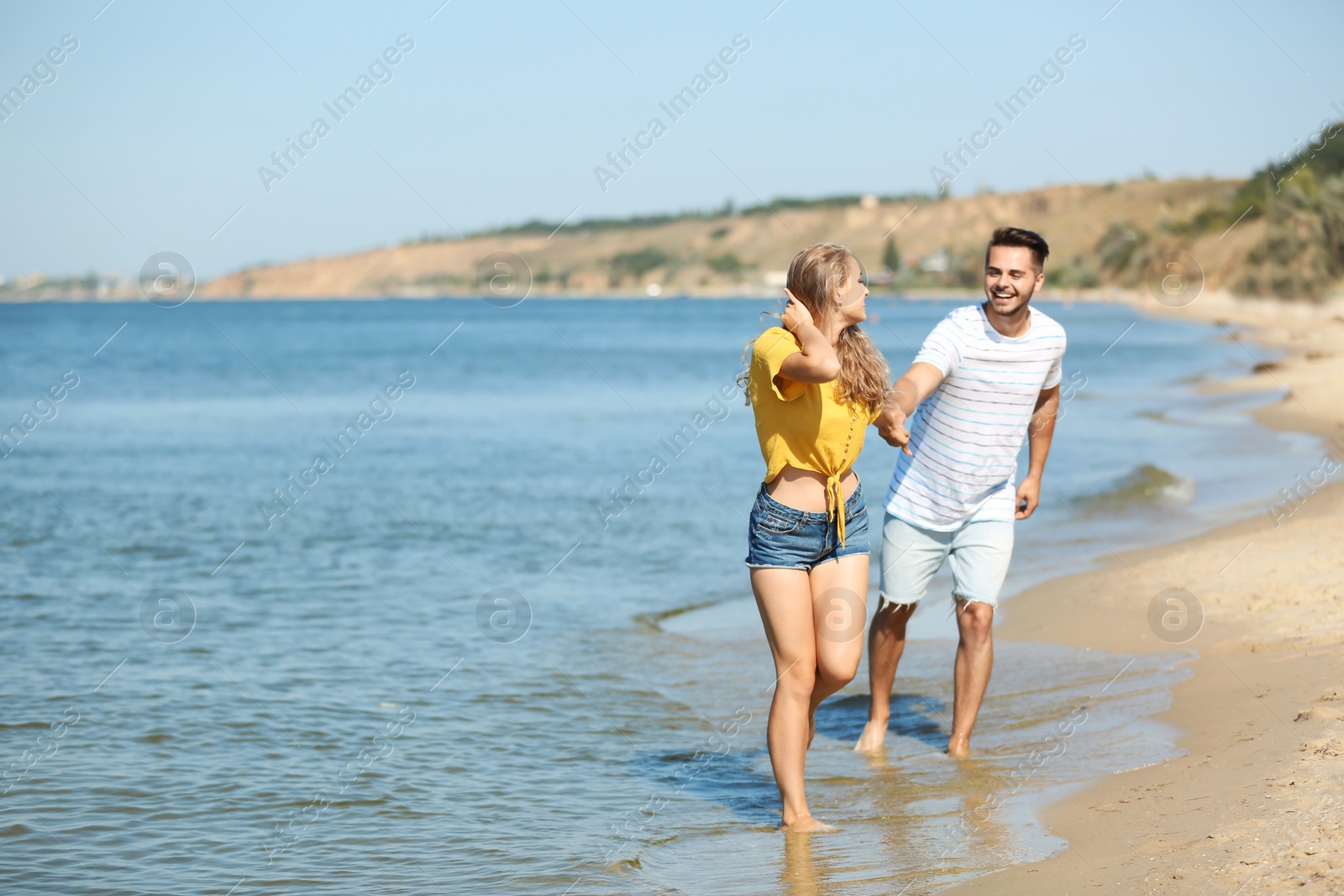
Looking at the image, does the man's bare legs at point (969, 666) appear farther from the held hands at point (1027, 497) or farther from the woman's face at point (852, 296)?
the woman's face at point (852, 296)

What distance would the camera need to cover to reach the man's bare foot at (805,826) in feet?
14.3

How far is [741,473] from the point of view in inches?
628

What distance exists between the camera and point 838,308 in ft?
13.0

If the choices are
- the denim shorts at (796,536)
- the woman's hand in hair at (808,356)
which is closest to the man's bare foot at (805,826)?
the denim shorts at (796,536)

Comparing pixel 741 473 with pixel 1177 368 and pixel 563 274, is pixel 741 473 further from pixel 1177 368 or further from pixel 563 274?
pixel 563 274

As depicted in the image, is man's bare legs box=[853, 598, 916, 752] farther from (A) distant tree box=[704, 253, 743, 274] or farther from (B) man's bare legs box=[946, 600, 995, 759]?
(A) distant tree box=[704, 253, 743, 274]

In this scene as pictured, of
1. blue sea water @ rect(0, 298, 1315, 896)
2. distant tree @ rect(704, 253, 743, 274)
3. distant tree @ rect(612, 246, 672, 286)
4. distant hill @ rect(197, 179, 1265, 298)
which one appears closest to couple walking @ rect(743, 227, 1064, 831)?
Result: blue sea water @ rect(0, 298, 1315, 896)

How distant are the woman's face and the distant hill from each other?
308 ft

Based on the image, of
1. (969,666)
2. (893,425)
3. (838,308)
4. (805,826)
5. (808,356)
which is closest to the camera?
(808,356)

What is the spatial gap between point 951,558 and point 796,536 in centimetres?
140

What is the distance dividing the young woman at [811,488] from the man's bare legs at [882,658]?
42.2 inches

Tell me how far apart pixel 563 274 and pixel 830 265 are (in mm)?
191419

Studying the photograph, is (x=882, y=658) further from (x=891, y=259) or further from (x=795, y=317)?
(x=891, y=259)

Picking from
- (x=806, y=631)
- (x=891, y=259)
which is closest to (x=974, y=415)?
(x=806, y=631)
